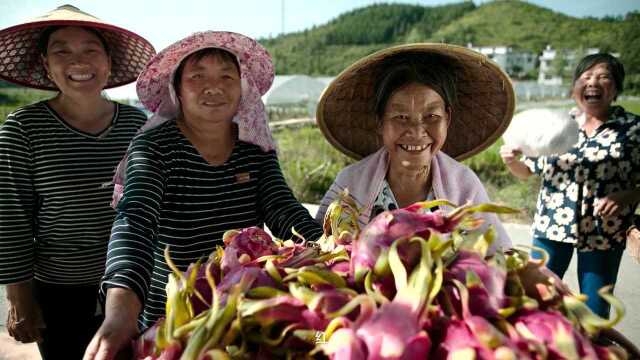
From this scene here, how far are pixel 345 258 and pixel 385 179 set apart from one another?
884 millimetres

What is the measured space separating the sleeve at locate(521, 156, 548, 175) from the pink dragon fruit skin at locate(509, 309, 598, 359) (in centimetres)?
224

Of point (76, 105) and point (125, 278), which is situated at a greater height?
point (76, 105)

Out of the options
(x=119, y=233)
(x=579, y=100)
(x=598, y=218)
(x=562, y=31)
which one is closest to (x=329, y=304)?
(x=119, y=233)

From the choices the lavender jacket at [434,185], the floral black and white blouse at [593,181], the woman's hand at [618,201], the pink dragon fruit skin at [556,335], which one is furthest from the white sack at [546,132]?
the pink dragon fruit skin at [556,335]

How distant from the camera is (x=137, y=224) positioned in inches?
44.7

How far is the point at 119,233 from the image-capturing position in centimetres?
109

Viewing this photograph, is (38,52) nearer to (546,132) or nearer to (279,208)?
(279,208)

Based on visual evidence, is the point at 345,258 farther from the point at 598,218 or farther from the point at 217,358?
the point at 598,218

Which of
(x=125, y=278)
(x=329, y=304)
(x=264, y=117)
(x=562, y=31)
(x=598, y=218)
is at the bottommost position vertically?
(x=598, y=218)

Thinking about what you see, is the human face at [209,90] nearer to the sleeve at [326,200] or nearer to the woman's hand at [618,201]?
the sleeve at [326,200]

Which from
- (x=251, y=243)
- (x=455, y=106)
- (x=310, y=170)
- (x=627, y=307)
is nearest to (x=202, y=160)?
(x=251, y=243)

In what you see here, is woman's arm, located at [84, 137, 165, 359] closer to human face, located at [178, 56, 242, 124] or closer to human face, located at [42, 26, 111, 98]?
human face, located at [178, 56, 242, 124]

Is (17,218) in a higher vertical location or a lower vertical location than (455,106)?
lower

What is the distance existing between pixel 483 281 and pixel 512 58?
5609 cm
